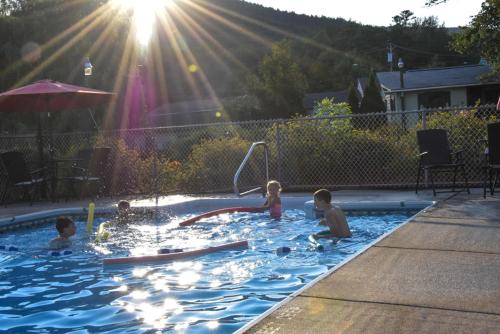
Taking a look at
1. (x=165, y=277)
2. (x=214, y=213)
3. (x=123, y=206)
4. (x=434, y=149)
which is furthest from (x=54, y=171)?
(x=434, y=149)

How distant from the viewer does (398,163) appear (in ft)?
35.9

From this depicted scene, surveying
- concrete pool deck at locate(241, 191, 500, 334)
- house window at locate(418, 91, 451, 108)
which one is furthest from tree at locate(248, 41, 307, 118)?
concrete pool deck at locate(241, 191, 500, 334)

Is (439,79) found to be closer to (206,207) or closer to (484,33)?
(484,33)

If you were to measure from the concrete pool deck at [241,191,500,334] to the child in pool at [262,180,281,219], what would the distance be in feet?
10.4

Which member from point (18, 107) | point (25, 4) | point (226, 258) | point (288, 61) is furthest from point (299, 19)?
point (226, 258)

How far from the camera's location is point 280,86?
52719 millimetres

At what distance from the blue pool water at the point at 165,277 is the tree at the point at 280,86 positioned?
143 feet

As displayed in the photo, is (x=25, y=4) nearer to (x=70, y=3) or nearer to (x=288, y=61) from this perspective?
(x=70, y=3)

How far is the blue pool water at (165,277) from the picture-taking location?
15.2ft

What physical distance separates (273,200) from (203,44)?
2652 inches

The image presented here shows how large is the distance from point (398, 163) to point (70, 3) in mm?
21224

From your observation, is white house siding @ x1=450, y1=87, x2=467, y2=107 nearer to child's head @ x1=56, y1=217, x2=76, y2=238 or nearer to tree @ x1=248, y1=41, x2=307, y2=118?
tree @ x1=248, y1=41, x2=307, y2=118

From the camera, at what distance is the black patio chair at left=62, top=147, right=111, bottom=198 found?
38.5 ft

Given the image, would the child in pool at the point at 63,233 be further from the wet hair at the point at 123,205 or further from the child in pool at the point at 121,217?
the wet hair at the point at 123,205
